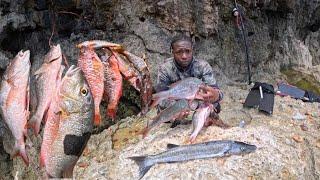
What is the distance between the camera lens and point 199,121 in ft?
18.8

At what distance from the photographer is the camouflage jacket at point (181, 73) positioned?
6227mm

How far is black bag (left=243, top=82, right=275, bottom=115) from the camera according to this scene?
273 inches

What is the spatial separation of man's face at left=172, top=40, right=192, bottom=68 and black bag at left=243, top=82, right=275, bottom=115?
1.35m

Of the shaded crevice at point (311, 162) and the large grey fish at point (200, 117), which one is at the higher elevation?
the large grey fish at point (200, 117)

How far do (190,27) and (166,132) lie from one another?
223 cm

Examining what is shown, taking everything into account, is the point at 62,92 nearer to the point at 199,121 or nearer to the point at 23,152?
the point at 23,152

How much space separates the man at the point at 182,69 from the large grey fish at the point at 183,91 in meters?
0.31

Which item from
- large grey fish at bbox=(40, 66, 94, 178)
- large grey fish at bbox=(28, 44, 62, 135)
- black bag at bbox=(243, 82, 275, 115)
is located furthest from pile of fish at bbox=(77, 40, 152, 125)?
black bag at bbox=(243, 82, 275, 115)

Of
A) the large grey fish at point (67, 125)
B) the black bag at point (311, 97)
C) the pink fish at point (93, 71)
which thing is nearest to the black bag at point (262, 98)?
the black bag at point (311, 97)

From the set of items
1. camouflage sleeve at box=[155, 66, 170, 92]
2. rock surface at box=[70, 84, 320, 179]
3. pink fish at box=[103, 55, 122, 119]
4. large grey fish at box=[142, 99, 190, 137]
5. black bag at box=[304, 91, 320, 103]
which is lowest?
black bag at box=[304, 91, 320, 103]

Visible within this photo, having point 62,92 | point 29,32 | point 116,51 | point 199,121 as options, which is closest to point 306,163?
point 199,121

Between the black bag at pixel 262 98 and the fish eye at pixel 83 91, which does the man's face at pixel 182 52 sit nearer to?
the black bag at pixel 262 98

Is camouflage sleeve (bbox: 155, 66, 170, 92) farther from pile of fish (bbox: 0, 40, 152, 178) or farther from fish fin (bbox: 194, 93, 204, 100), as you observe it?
pile of fish (bbox: 0, 40, 152, 178)

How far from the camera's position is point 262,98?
23.3 feet
